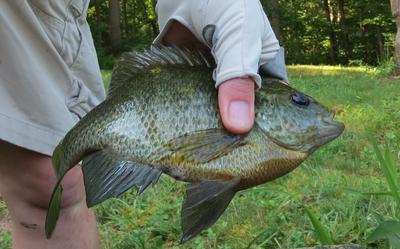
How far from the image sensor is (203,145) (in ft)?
3.05

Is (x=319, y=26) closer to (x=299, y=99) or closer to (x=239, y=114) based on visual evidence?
(x=299, y=99)

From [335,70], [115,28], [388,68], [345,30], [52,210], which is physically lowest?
[345,30]

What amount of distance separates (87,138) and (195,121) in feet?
0.62

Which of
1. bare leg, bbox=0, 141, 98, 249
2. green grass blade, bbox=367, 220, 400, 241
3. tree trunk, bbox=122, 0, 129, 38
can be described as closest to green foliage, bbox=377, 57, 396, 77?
green grass blade, bbox=367, 220, 400, 241

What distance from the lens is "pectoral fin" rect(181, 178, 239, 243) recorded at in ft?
2.93

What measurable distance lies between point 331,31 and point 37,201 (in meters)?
23.7

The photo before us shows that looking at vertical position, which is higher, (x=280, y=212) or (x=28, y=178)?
(x=28, y=178)

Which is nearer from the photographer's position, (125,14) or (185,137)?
(185,137)

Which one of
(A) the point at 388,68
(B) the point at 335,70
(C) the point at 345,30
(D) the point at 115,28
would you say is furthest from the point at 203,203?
(C) the point at 345,30

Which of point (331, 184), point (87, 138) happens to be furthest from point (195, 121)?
point (331, 184)

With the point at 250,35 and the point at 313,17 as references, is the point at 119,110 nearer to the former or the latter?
the point at 250,35

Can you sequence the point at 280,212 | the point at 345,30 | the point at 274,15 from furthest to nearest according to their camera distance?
the point at 345,30 → the point at 274,15 → the point at 280,212

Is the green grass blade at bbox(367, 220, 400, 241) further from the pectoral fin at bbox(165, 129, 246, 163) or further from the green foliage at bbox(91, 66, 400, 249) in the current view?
the pectoral fin at bbox(165, 129, 246, 163)

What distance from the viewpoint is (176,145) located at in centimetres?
95
